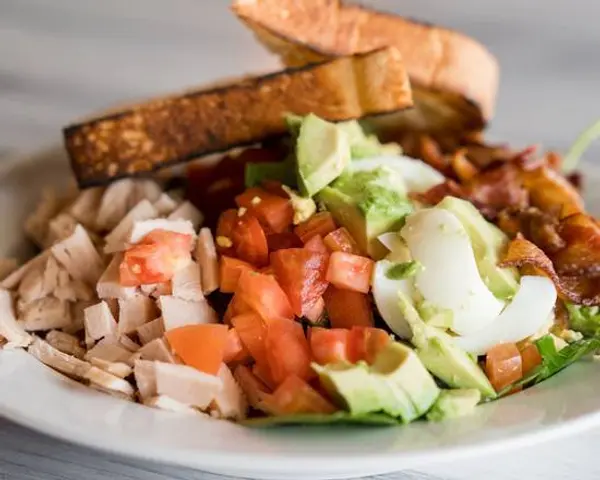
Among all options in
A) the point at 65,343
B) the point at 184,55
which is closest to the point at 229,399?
the point at 65,343

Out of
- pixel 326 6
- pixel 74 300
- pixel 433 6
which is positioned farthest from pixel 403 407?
pixel 433 6

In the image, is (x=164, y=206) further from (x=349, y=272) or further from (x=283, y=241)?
(x=349, y=272)

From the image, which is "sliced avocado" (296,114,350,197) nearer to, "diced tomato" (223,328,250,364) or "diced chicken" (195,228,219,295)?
"diced chicken" (195,228,219,295)

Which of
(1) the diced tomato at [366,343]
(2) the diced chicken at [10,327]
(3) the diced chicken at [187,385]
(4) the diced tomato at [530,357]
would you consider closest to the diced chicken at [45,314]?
(2) the diced chicken at [10,327]

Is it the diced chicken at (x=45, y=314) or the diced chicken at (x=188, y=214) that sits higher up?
the diced chicken at (x=188, y=214)

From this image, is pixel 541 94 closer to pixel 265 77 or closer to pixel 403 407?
pixel 265 77

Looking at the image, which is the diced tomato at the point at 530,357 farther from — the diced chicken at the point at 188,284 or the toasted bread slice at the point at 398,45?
the toasted bread slice at the point at 398,45
